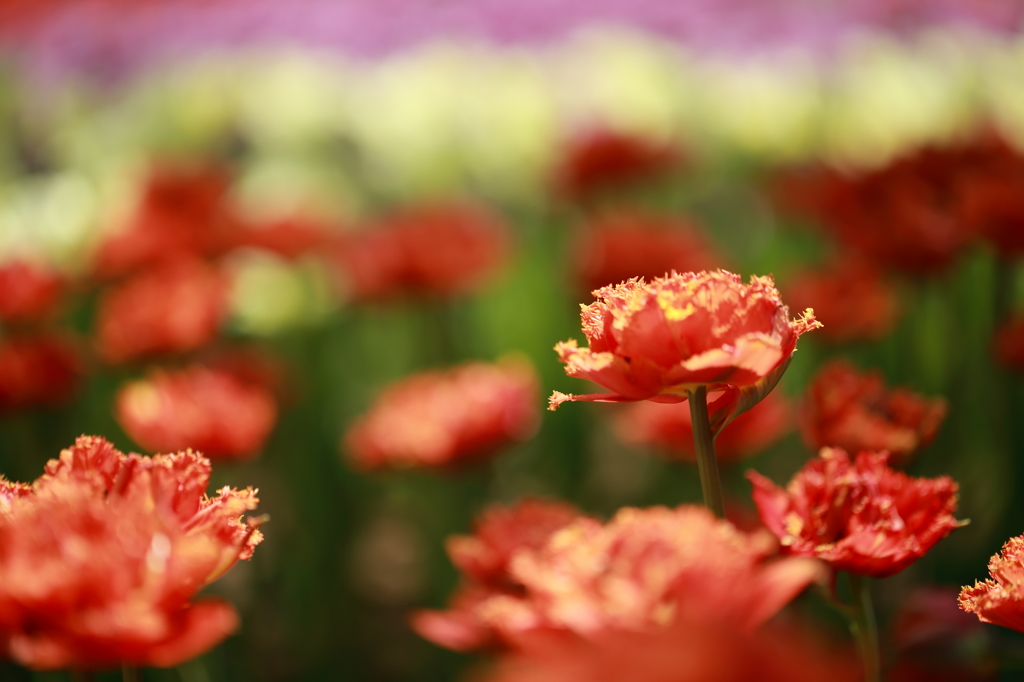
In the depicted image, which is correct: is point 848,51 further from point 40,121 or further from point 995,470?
point 40,121

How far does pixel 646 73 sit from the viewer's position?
1659 mm

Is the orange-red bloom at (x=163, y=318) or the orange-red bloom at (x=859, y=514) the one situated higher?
the orange-red bloom at (x=163, y=318)

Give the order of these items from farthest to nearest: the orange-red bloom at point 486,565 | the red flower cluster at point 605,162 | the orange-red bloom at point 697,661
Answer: the red flower cluster at point 605,162
the orange-red bloom at point 486,565
the orange-red bloom at point 697,661

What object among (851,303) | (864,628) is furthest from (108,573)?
(851,303)

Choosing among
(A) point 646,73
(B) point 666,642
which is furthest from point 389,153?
(B) point 666,642

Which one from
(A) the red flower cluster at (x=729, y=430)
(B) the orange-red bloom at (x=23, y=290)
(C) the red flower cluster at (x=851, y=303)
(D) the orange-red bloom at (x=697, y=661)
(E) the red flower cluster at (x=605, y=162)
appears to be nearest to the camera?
(D) the orange-red bloom at (x=697, y=661)

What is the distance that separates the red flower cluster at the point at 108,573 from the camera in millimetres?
251

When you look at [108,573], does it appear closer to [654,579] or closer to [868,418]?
[654,579]

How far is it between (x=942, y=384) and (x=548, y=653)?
0.73 meters

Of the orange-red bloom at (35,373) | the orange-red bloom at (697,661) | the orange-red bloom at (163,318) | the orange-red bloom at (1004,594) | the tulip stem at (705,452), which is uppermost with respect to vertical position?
the orange-red bloom at (163,318)

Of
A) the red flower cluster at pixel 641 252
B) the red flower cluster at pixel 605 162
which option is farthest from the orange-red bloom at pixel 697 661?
the red flower cluster at pixel 605 162

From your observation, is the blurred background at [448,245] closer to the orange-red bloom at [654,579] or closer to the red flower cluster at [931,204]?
the red flower cluster at [931,204]

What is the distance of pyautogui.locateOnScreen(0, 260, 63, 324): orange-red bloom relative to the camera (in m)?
0.89

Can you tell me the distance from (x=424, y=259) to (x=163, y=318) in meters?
0.31
